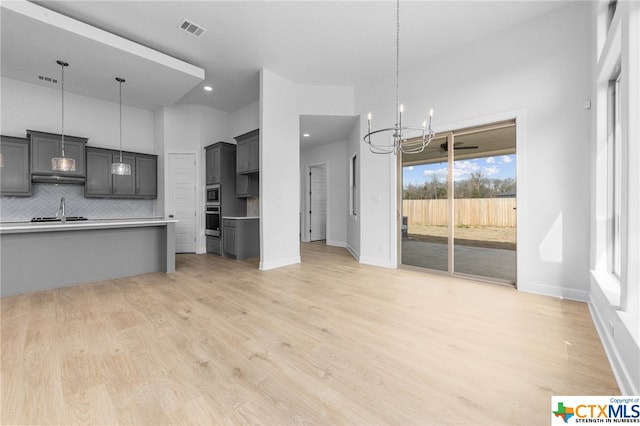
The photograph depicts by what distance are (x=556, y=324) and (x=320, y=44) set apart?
4.48m

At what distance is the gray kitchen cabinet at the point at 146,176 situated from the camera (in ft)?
19.7

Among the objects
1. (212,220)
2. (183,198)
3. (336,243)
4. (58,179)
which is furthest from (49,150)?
(336,243)

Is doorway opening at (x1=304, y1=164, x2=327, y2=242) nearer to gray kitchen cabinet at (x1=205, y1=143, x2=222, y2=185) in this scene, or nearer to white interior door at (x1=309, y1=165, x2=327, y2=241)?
white interior door at (x1=309, y1=165, x2=327, y2=241)

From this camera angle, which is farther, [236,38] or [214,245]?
[214,245]

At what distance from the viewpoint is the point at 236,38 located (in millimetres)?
3840

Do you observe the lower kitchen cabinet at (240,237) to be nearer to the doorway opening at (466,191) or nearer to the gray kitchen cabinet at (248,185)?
the gray kitchen cabinet at (248,185)

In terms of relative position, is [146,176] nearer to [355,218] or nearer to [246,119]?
[246,119]

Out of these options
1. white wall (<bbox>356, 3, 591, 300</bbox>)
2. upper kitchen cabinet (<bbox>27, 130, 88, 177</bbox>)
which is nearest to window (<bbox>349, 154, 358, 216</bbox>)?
white wall (<bbox>356, 3, 591, 300</bbox>)

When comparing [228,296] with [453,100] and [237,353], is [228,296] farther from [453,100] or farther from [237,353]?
[453,100]

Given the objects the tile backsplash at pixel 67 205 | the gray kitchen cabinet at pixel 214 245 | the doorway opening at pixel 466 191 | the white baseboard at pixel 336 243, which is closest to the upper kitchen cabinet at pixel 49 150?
the tile backsplash at pixel 67 205

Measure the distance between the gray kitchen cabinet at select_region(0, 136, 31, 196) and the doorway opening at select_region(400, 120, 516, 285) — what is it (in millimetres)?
6731

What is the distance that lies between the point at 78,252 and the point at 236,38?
3851mm

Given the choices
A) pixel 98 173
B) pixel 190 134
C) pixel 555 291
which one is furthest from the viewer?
pixel 190 134

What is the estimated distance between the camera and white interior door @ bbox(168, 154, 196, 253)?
246 inches
